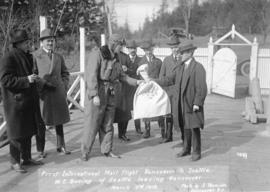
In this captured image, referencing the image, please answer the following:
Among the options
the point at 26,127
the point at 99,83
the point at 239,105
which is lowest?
the point at 239,105

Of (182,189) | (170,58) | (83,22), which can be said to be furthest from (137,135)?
(83,22)

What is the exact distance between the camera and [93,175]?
501 centimetres

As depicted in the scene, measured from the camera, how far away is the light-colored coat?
5.69m

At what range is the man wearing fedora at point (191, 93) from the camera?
5.62 metres

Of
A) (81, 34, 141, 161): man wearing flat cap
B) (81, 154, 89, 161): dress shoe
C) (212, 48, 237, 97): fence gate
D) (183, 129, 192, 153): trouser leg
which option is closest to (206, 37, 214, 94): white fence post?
(212, 48, 237, 97): fence gate

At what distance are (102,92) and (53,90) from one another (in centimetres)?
78

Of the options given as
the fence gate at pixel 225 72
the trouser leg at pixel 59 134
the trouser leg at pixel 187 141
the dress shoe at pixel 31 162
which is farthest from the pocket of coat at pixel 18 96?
the fence gate at pixel 225 72

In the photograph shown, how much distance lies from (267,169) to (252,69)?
923cm

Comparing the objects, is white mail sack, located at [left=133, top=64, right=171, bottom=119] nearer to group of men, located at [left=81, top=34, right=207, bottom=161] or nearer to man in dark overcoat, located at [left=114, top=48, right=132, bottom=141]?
group of men, located at [left=81, top=34, right=207, bottom=161]

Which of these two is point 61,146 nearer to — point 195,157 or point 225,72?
point 195,157

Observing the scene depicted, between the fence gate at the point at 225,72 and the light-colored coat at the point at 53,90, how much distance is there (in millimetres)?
8401

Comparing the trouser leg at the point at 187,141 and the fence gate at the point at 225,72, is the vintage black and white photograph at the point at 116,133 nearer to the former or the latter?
the trouser leg at the point at 187,141

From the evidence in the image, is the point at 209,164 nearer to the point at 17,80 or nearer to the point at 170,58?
the point at 170,58

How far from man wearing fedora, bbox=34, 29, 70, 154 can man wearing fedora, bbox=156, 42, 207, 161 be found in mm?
1748
